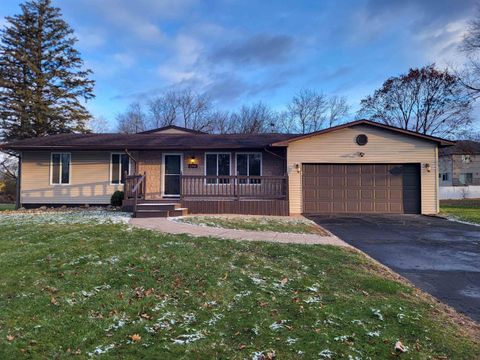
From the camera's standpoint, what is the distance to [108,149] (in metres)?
16.4

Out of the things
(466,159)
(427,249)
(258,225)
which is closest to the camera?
(427,249)

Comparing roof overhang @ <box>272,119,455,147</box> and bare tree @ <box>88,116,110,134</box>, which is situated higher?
bare tree @ <box>88,116,110,134</box>

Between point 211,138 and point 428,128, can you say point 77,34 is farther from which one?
point 428,128

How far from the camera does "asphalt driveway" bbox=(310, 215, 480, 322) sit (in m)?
5.32

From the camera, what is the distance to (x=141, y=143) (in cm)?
1658

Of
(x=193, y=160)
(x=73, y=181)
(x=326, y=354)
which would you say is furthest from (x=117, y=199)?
(x=326, y=354)

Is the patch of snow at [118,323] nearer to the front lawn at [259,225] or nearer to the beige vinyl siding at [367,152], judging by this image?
the front lawn at [259,225]

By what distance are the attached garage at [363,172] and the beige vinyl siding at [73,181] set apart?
8108 mm

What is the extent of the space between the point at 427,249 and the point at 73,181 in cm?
1451

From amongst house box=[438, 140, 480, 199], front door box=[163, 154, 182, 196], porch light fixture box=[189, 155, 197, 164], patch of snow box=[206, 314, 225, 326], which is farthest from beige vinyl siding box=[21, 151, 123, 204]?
house box=[438, 140, 480, 199]

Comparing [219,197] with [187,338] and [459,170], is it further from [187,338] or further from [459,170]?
[459,170]

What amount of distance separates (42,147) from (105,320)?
47.8 ft

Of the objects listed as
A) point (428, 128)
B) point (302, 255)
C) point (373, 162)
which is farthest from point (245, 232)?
point (428, 128)

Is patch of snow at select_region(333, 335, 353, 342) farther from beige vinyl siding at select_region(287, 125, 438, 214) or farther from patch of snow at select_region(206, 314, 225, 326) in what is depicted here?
beige vinyl siding at select_region(287, 125, 438, 214)
